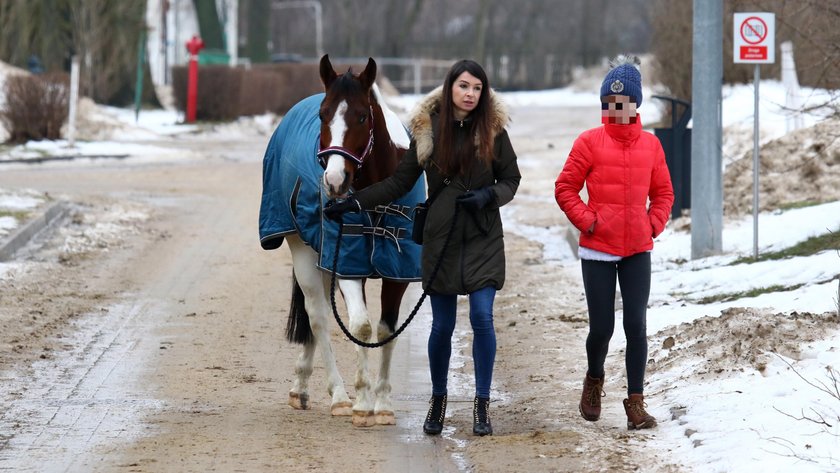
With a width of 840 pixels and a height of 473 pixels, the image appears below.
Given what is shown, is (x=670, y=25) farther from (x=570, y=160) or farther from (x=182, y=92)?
(x=570, y=160)

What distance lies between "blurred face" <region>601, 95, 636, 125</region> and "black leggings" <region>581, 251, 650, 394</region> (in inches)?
25.9

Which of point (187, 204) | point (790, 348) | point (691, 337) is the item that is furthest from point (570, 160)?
point (187, 204)

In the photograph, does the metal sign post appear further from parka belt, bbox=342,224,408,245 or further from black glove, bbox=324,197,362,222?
black glove, bbox=324,197,362,222

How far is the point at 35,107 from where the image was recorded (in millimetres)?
26953

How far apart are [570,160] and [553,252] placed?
8.27 meters

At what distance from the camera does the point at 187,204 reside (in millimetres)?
19453

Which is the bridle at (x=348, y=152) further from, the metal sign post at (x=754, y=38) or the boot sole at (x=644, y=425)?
the metal sign post at (x=754, y=38)

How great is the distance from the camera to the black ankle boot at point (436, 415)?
755 cm

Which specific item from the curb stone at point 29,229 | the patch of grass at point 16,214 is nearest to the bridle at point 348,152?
the curb stone at point 29,229

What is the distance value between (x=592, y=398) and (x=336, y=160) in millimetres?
1764

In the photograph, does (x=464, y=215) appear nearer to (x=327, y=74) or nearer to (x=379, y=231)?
(x=379, y=231)

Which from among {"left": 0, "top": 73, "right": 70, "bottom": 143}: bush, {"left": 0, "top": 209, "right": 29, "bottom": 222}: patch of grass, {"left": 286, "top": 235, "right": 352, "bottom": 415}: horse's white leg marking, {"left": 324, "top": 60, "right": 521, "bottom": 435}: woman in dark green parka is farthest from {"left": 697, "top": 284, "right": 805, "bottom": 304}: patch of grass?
{"left": 0, "top": 73, "right": 70, "bottom": 143}: bush

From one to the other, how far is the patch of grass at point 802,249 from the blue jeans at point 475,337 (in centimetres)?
500

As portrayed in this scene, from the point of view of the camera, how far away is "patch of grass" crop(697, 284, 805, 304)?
35.0 feet
